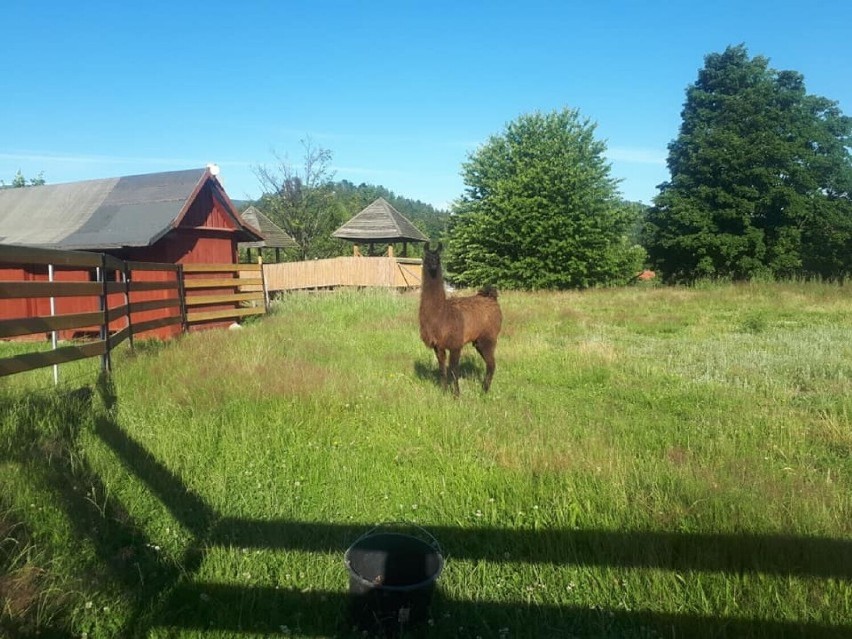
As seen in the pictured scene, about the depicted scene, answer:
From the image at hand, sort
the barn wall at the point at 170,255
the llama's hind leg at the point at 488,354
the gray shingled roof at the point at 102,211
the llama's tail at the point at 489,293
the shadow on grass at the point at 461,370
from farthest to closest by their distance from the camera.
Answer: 1. the barn wall at the point at 170,255
2. the gray shingled roof at the point at 102,211
3. the llama's tail at the point at 489,293
4. the shadow on grass at the point at 461,370
5. the llama's hind leg at the point at 488,354

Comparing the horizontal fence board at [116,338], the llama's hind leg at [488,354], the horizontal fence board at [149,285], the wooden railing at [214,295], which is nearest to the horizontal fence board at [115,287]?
the horizontal fence board at [149,285]

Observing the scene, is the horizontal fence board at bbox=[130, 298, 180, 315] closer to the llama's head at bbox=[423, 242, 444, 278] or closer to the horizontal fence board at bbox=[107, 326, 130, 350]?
the horizontal fence board at bbox=[107, 326, 130, 350]

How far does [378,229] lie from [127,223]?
61.1ft

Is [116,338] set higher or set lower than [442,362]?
higher

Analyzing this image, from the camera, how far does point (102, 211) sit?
17000 mm

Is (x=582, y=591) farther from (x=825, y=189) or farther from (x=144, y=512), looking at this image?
(x=825, y=189)

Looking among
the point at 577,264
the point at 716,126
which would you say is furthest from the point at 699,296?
the point at 716,126

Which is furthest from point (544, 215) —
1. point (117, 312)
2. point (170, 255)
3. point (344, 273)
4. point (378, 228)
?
point (117, 312)

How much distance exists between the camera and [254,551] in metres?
3.39

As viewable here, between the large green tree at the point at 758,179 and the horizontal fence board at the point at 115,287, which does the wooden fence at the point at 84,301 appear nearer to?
the horizontal fence board at the point at 115,287

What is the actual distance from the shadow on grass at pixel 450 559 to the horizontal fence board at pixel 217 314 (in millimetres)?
9217

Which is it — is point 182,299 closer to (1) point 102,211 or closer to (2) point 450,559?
(1) point 102,211

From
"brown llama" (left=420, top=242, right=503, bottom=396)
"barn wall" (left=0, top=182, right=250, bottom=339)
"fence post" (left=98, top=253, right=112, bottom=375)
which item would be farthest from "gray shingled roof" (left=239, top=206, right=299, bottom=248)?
"brown llama" (left=420, top=242, right=503, bottom=396)

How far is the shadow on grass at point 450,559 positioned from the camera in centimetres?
279
